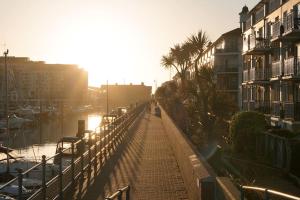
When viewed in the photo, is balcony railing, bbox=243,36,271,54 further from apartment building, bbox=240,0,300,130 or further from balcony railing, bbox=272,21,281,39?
balcony railing, bbox=272,21,281,39

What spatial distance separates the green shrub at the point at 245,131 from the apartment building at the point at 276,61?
5.81m

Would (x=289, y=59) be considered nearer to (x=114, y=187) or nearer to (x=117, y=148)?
(x=117, y=148)

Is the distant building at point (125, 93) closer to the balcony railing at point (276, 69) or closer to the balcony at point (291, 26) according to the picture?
the balcony railing at point (276, 69)

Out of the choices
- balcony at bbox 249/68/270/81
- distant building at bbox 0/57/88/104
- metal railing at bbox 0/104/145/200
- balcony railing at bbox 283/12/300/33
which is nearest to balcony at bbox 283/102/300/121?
balcony railing at bbox 283/12/300/33

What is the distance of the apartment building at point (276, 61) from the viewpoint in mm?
32469

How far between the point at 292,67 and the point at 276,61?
5734mm

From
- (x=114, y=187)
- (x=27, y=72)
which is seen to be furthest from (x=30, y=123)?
(x=27, y=72)

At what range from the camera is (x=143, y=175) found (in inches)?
632

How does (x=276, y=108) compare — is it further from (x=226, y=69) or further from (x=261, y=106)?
(x=226, y=69)

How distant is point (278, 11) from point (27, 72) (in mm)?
151853

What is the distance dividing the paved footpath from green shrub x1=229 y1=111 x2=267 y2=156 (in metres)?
4.75

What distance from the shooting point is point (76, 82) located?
623 feet

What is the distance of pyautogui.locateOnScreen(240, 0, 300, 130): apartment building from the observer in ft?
107

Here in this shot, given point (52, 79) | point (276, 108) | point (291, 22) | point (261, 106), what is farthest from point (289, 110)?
point (52, 79)
